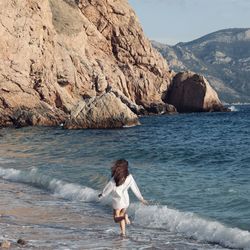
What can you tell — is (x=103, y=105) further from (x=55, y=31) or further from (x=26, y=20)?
(x=55, y=31)

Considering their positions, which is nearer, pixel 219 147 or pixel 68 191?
pixel 68 191

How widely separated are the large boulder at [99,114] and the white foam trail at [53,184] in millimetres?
28058

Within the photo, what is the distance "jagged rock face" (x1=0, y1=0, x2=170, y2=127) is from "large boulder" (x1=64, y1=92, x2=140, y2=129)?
1.19 m

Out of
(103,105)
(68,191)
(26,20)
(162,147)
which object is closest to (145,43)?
(26,20)

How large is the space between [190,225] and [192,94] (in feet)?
265

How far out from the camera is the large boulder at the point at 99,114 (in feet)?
163

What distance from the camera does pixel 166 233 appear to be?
11805mm

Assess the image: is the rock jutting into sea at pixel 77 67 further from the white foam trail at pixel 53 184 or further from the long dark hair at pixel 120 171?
the long dark hair at pixel 120 171

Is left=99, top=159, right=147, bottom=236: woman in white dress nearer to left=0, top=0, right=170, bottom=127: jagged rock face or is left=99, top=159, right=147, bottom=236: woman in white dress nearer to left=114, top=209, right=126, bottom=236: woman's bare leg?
left=114, top=209, right=126, bottom=236: woman's bare leg

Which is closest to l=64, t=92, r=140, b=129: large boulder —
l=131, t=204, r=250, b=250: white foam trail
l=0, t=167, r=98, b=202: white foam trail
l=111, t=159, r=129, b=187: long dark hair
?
l=0, t=167, r=98, b=202: white foam trail

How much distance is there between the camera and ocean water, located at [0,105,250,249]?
11.0 metres

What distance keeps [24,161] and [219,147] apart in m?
12.8

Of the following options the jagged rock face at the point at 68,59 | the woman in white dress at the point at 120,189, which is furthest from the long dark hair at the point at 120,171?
the jagged rock face at the point at 68,59

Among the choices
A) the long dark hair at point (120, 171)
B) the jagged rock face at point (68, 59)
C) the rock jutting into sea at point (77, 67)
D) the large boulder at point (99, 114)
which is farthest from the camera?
the jagged rock face at point (68, 59)
